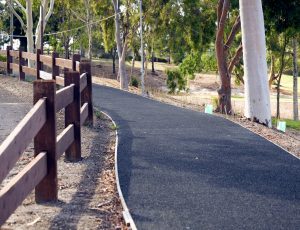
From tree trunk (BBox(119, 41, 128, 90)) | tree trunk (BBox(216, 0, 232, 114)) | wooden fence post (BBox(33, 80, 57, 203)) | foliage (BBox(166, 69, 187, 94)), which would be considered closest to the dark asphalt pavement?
wooden fence post (BBox(33, 80, 57, 203))

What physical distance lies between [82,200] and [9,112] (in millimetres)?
8182

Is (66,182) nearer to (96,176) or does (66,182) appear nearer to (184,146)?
(96,176)

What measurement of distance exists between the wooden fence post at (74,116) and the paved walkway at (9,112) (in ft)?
7.62

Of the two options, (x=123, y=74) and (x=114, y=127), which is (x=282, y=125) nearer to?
(x=114, y=127)

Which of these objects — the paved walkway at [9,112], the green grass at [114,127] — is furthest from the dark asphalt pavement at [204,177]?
the paved walkway at [9,112]

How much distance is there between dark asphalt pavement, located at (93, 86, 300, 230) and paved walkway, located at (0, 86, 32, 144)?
7.39ft

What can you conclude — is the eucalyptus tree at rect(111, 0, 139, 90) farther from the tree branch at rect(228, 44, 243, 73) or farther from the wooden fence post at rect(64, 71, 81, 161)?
the wooden fence post at rect(64, 71, 81, 161)

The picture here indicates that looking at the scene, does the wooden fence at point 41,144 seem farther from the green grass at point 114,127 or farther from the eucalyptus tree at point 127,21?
the eucalyptus tree at point 127,21

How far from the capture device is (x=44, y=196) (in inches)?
255

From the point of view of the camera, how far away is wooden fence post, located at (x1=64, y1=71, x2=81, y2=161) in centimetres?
847

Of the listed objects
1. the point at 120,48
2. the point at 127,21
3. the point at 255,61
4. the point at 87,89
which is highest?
the point at 127,21

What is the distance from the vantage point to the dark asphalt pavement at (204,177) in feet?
20.2

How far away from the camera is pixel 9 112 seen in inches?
567

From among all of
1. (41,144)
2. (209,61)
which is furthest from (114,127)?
(209,61)
